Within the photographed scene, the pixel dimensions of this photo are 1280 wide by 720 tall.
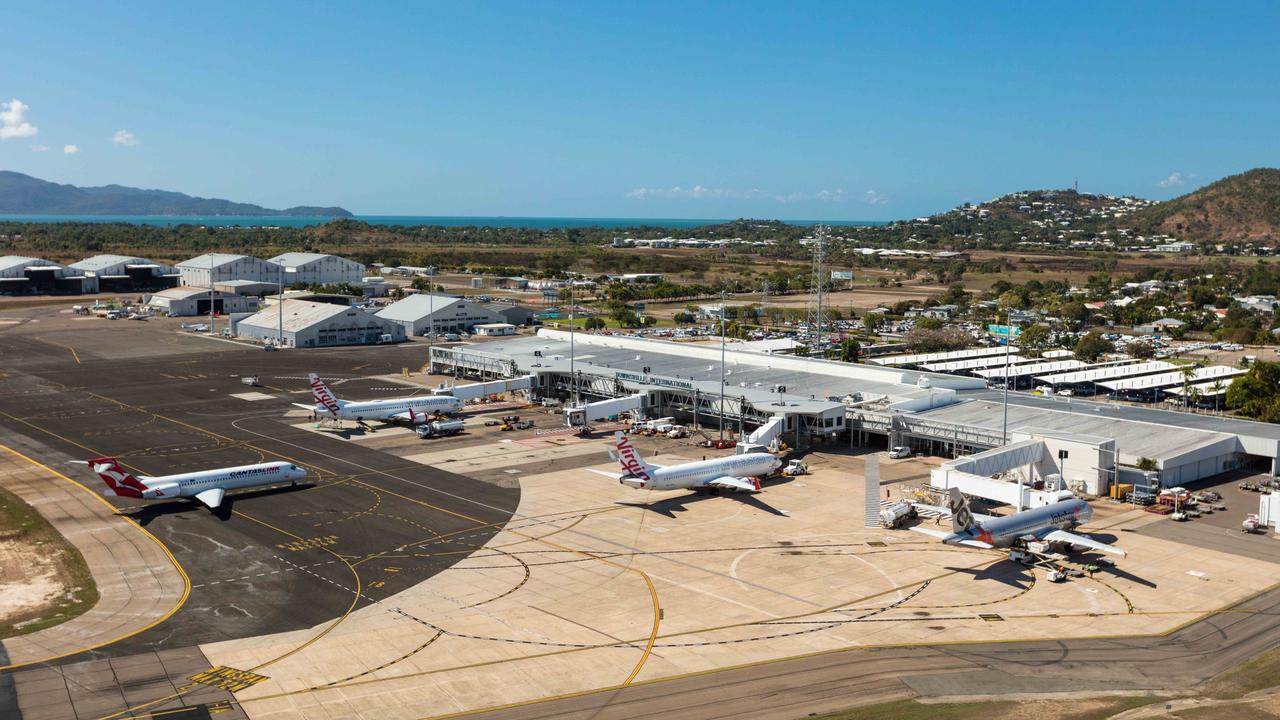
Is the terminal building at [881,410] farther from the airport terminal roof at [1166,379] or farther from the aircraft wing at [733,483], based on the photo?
the airport terminal roof at [1166,379]

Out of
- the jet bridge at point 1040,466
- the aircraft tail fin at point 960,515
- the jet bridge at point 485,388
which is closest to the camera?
the aircraft tail fin at point 960,515

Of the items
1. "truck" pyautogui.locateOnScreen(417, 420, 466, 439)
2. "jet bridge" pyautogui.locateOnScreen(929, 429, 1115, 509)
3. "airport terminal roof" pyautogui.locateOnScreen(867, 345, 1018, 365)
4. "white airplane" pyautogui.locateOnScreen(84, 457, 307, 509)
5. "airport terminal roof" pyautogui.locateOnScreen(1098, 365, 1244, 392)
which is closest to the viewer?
"white airplane" pyautogui.locateOnScreen(84, 457, 307, 509)

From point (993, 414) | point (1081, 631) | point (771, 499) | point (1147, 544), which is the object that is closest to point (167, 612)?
point (771, 499)

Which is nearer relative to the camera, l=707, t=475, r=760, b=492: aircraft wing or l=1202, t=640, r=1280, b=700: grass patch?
l=1202, t=640, r=1280, b=700: grass patch

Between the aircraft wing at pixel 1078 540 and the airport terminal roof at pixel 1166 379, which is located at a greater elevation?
the airport terminal roof at pixel 1166 379

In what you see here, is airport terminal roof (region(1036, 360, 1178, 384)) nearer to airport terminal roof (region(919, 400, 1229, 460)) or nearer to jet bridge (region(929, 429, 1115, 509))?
airport terminal roof (region(919, 400, 1229, 460))

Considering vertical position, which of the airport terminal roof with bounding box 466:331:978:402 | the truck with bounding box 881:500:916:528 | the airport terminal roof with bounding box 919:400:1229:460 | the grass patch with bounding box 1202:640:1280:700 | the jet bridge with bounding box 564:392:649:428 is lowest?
the grass patch with bounding box 1202:640:1280:700

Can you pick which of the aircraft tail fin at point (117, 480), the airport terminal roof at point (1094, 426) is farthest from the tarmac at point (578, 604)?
the airport terminal roof at point (1094, 426)

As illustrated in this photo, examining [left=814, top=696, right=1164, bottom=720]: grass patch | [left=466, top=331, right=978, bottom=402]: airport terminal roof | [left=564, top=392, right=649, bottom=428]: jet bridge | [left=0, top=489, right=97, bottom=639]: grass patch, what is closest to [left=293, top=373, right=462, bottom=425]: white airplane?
[left=564, top=392, right=649, bottom=428]: jet bridge
